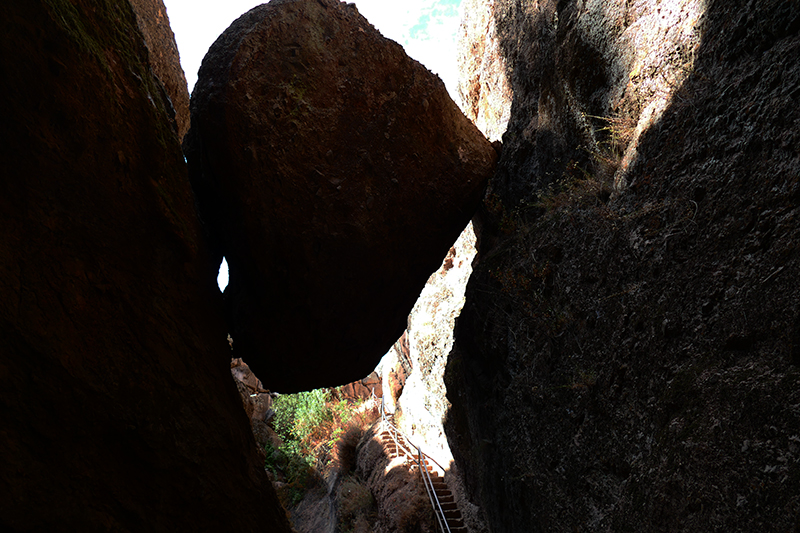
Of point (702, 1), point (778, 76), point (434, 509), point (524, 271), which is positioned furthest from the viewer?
point (434, 509)

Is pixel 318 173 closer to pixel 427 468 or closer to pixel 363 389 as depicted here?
pixel 427 468

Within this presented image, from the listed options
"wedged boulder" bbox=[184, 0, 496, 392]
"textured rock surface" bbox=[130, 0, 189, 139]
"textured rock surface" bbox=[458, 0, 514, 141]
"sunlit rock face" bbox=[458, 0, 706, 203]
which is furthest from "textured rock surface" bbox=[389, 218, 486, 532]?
"textured rock surface" bbox=[130, 0, 189, 139]

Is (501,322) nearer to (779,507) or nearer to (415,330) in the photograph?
(779,507)

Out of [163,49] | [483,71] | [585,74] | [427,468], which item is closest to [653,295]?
→ [585,74]

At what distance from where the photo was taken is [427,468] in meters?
9.23

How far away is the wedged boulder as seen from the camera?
3.74 metres

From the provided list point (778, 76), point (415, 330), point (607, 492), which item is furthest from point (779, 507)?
point (415, 330)

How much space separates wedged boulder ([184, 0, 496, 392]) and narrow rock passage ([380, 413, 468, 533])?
419 centimetres

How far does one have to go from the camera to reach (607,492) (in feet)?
10.7

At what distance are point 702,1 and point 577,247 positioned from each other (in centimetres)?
199

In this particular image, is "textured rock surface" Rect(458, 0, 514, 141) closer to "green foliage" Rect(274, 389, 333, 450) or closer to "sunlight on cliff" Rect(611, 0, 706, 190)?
"sunlight on cliff" Rect(611, 0, 706, 190)

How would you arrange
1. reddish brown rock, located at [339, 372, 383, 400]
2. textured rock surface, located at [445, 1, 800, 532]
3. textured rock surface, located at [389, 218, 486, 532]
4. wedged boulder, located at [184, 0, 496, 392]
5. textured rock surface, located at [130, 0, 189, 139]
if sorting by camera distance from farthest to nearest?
reddish brown rock, located at [339, 372, 383, 400] < textured rock surface, located at [389, 218, 486, 532] < textured rock surface, located at [130, 0, 189, 139] < wedged boulder, located at [184, 0, 496, 392] < textured rock surface, located at [445, 1, 800, 532]

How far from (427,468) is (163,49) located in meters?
8.45

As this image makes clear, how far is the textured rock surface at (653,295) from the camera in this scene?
7.52 feet
